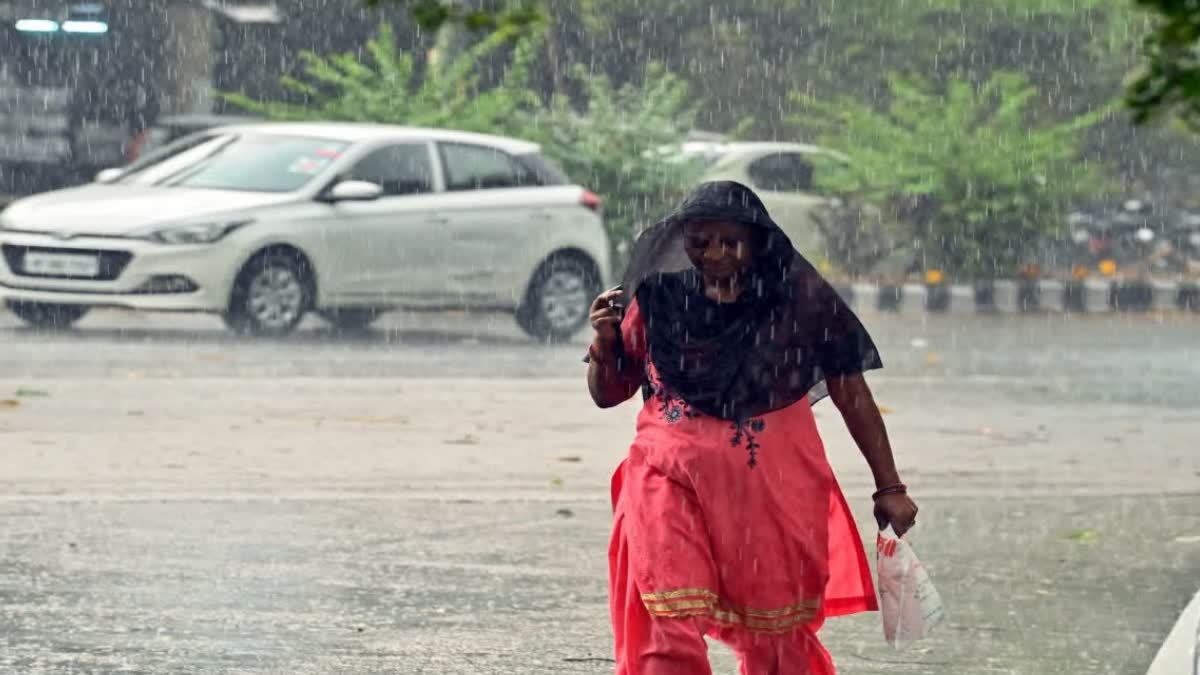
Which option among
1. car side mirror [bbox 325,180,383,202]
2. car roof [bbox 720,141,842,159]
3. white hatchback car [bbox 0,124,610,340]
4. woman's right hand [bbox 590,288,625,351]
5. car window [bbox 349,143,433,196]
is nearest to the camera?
woman's right hand [bbox 590,288,625,351]

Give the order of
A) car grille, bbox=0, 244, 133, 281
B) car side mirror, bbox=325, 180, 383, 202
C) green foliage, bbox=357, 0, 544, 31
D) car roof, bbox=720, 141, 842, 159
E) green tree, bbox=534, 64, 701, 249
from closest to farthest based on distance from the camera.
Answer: green foliage, bbox=357, 0, 544, 31, car grille, bbox=0, 244, 133, 281, car side mirror, bbox=325, 180, 383, 202, green tree, bbox=534, 64, 701, 249, car roof, bbox=720, 141, 842, 159

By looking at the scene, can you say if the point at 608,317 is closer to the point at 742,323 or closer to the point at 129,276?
the point at 742,323

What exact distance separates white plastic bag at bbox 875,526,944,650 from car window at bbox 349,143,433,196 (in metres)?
11.9

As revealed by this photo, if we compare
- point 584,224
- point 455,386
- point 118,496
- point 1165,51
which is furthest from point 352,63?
point 1165,51

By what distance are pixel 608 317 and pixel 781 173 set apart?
19159 mm

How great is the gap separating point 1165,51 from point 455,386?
409 inches

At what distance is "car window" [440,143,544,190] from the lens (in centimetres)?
1700


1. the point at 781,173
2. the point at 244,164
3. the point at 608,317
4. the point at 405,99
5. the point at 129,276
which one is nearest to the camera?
the point at 608,317

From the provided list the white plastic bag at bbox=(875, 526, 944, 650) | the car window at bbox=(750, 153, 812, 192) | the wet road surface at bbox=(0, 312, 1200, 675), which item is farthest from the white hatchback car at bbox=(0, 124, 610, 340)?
the white plastic bag at bbox=(875, 526, 944, 650)

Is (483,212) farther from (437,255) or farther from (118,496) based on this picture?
(118,496)

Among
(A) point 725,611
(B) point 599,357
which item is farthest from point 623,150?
(A) point 725,611

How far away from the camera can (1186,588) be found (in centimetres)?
743

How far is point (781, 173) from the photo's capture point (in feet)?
78.2

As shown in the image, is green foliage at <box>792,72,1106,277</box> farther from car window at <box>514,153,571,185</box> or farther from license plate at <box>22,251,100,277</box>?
license plate at <box>22,251,100,277</box>
